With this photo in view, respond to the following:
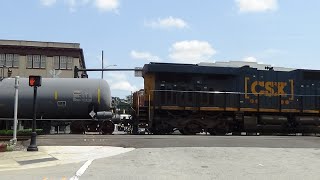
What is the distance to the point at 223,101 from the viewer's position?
1062 inches

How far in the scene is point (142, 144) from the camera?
18.4 m

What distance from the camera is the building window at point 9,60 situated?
7150 cm

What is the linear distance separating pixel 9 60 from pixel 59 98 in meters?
50.4

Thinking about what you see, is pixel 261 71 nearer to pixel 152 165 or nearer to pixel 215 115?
pixel 215 115

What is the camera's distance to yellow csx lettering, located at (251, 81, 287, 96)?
27.6 metres

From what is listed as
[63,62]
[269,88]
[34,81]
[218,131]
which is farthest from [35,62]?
[34,81]

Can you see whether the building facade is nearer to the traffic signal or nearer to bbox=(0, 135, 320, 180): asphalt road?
bbox=(0, 135, 320, 180): asphalt road

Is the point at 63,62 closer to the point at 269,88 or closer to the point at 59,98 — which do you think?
the point at 59,98

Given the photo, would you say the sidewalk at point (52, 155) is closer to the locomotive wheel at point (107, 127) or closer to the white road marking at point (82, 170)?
the white road marking at point (82, 170)

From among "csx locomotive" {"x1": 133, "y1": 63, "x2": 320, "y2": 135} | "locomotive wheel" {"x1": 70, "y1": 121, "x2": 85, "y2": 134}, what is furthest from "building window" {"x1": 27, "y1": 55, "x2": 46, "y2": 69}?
"locomotive wheel" {"x1": 70, "y1": 121, "x2": 85, "y2": 134}

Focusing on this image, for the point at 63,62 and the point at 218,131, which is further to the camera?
the point at 63,62

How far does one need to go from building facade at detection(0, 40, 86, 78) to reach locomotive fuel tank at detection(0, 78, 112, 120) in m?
46.2

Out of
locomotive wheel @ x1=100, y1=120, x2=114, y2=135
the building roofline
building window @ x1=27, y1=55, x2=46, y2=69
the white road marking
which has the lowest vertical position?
the white road marking

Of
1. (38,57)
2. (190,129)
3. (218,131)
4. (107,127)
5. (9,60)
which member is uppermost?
(38,57)
